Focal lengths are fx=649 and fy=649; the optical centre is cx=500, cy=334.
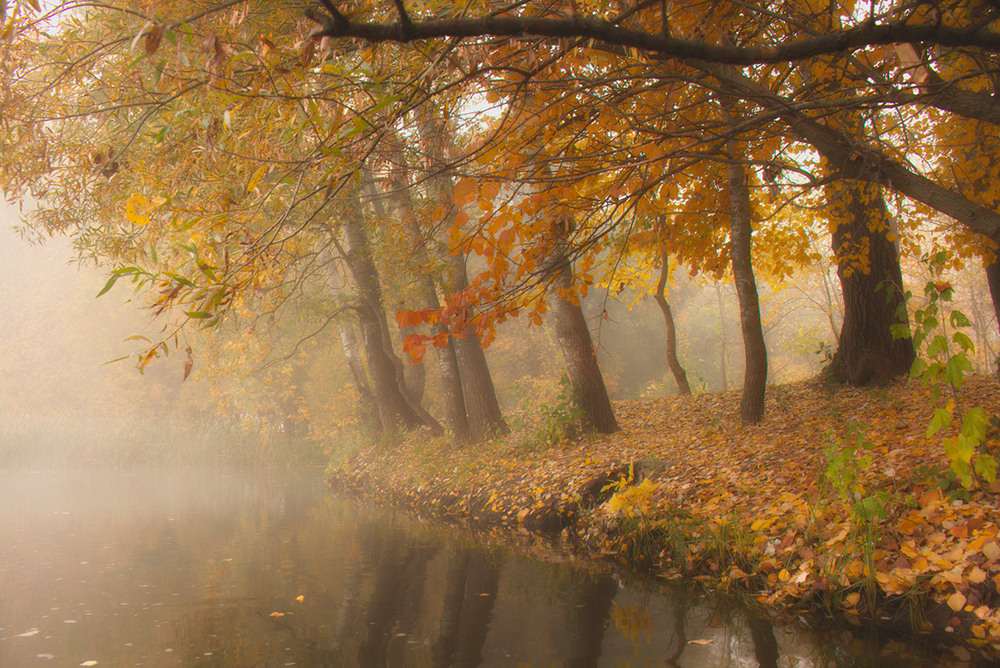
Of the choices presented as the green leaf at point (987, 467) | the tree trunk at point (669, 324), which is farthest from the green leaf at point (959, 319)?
the tree trunk at point (669, 324)

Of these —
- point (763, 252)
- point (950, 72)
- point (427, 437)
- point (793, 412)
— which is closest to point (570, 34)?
point (950, 72)

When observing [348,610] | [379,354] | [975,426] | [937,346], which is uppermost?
[379,354]

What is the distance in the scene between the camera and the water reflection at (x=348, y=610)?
383 cm

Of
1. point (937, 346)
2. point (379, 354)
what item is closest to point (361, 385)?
point (379, 354)

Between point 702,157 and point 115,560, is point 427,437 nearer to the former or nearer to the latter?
point 115,560

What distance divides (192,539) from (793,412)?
8232 mm

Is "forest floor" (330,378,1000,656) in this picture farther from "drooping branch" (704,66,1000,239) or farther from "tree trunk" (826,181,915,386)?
"drooping branch" (704,66,1000,239)

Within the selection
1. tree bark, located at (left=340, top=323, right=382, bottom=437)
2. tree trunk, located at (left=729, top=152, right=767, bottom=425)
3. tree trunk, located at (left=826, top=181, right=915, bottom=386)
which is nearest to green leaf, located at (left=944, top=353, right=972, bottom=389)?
tree trunk, located at (left=729, top=152, right=767, bottom=425)

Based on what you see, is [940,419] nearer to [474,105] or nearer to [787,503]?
[787,503]

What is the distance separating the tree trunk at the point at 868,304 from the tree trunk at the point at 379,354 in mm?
8293

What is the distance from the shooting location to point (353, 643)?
13.7 feet

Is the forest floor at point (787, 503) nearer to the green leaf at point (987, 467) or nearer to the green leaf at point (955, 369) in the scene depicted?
the green leaf at point (987, 467)

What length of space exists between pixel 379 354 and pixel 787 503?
35.1 feet

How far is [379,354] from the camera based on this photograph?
47.8ft
